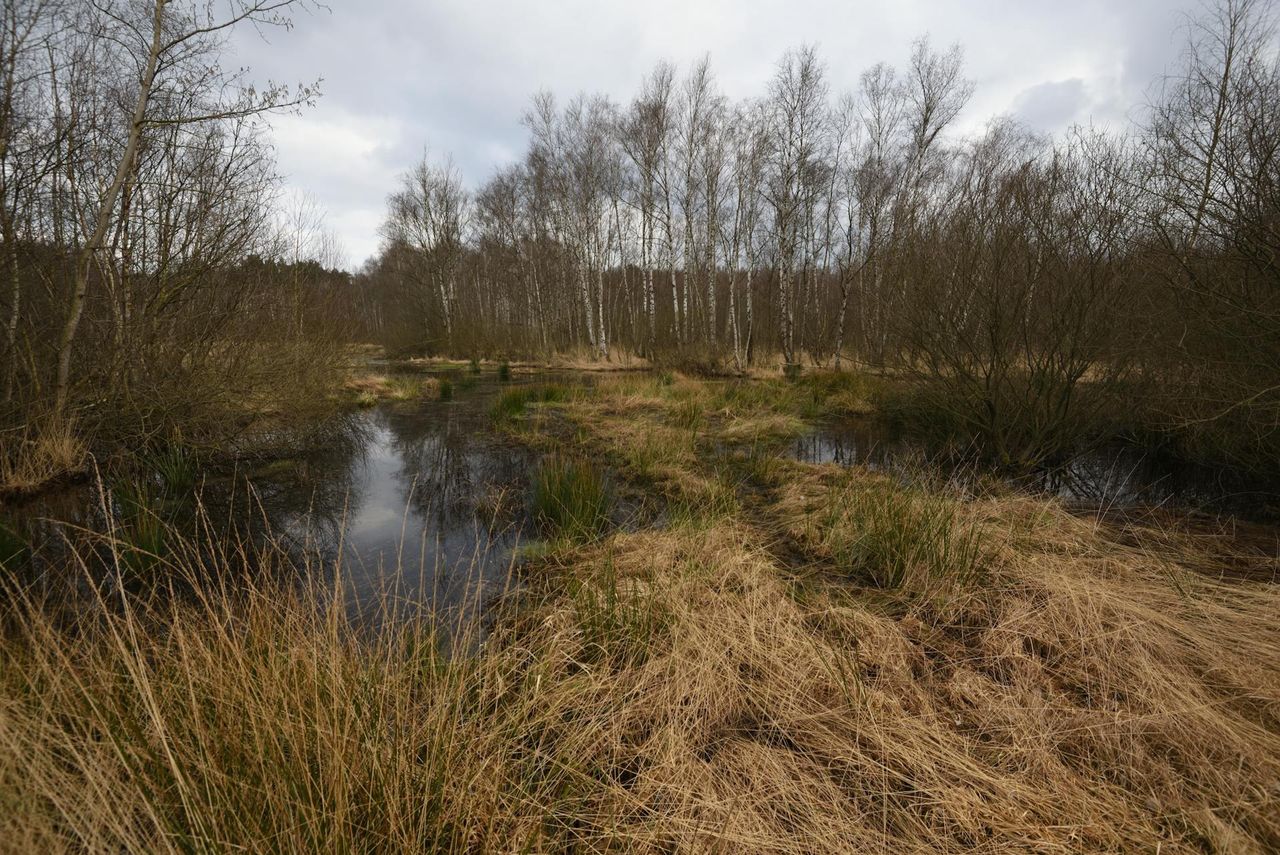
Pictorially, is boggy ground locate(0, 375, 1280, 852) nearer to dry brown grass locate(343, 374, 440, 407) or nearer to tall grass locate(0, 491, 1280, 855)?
tall grass locate(0, 491, 1280, 855)

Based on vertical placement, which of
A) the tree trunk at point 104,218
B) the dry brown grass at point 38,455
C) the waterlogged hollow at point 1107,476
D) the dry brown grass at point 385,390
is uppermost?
the tree trunk at point 104,218

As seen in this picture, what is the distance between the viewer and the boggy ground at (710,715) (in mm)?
1266

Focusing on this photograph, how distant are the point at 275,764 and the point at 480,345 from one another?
2465 centimetres

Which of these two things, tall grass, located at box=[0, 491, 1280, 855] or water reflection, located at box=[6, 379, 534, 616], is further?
water reflection, located at box=[6, 379, 534, 616]

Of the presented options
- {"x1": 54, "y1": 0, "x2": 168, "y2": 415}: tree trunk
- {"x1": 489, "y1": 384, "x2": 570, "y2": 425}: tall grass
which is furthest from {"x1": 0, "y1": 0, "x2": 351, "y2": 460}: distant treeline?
{"x1": 489, "y1": 384, "x2": 570, "y2": 425}: tall grass

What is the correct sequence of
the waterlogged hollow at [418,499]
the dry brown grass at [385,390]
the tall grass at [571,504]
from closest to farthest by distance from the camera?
the waterlogged hollow at [418,499], the tall grass at [571,504], the dry brown grass at [385,390]

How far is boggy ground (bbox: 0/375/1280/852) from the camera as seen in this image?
4.15 feet

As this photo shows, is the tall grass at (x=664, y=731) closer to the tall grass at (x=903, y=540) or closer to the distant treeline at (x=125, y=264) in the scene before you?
the tall grass at (x=903, y=540)

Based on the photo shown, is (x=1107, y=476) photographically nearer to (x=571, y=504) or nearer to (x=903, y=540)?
(x=903, y=540)

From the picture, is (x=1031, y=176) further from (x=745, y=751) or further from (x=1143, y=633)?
(x=745, y=751)

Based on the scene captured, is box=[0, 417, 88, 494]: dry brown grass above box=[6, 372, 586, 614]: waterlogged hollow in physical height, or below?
above

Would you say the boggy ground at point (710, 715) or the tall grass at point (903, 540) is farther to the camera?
the tall grass at point (903, 540)

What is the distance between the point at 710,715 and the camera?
6.72 feet

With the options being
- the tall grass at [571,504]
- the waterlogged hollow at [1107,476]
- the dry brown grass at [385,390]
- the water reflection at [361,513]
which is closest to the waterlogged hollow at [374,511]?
the water reflection at [361,513]
